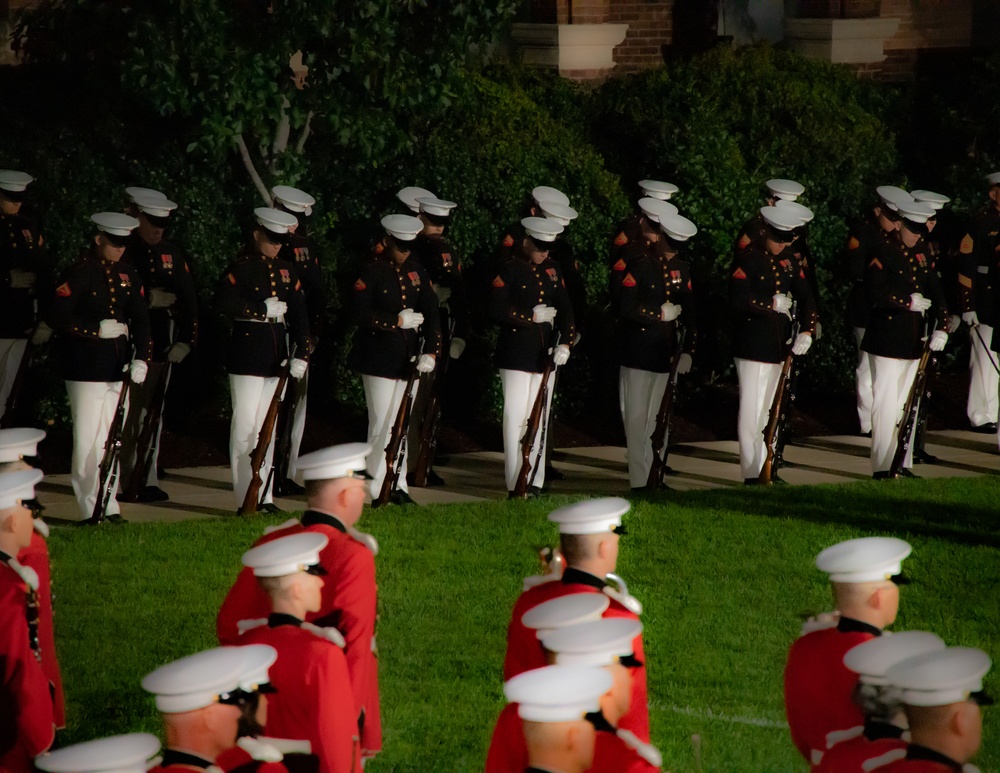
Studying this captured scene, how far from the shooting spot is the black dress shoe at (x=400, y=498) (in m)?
11.1

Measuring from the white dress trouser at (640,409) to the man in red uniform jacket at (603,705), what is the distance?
270 inches

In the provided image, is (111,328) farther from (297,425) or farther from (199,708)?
(199,708)

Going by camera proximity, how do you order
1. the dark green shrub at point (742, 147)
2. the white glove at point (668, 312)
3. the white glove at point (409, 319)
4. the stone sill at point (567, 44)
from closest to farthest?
the white glove at point (409, 319) → the white glove at point (668, 312) → the dark green shrub at point (742, 147) → the stone sill at point (567, 44)

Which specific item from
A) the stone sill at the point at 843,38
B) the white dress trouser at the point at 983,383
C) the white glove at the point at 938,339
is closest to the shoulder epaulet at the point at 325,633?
the white glove at the point at 938,339

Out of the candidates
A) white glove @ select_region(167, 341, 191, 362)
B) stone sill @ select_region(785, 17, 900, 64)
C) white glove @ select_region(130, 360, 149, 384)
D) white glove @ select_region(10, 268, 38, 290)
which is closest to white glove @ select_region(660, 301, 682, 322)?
white glove @ select_region(167, 341, 191, 362)

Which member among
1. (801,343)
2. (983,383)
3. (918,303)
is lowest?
(983,383)

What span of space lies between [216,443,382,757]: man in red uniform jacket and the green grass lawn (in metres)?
1.41

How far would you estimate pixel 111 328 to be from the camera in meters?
10.1

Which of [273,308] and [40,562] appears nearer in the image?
[40,562]

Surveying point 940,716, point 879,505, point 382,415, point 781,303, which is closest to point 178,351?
point 382,415

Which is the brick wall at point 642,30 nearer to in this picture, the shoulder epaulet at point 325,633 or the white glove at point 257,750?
the shoulder epaulet at point 325,633

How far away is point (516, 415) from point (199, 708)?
7.35 m

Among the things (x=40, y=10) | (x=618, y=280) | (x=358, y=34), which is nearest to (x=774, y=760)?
(x=618, y=280)

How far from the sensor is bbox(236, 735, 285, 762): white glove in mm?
4258
